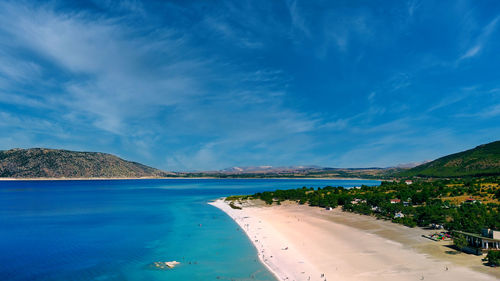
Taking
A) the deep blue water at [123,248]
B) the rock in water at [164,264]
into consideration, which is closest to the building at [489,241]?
the deep blue water at [123,248]

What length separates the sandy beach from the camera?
2933cm

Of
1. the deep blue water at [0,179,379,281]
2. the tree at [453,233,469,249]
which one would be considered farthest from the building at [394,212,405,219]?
the deep blue water at [0,179,379,281]

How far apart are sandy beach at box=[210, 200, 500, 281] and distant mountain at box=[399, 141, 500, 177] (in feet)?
409

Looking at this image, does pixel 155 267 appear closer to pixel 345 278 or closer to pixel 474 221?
pixel 345 278

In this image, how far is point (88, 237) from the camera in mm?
50188

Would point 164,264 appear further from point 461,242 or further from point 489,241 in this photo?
point 489,241

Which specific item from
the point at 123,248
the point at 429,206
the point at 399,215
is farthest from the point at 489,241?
the point at 123,248

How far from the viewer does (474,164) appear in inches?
6348

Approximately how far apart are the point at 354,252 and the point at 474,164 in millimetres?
162985

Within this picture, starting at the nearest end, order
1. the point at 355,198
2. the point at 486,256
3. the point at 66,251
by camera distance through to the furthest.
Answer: the point at 486,256 → the point at 66,251 → the point at 355,198

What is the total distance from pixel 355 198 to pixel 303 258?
57871 mm

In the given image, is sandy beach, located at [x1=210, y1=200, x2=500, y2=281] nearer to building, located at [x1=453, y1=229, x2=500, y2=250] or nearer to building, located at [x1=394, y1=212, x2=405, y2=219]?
building, located at [x1=453, y1=229, x2=500, y2=250]

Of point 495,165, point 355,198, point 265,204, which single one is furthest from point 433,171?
point 265,204

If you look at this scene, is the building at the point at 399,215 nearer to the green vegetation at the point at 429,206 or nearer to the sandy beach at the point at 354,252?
the green vegetation at the point at 429,206
